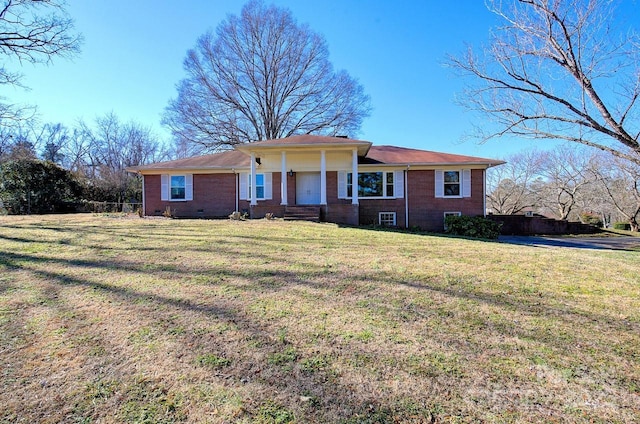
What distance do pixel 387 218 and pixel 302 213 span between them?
483 centimetres

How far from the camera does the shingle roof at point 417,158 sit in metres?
15.6

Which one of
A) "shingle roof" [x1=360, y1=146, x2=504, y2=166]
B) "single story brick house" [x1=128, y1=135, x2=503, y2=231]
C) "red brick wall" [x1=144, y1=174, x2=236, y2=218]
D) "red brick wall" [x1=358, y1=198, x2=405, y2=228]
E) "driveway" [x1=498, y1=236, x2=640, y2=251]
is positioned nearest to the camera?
"driveway" [x1=498, y1=236, x2=640, y2=251]

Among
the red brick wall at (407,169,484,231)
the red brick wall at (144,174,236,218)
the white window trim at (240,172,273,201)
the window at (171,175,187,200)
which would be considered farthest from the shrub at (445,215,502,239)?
the window at (171,175,187,200)

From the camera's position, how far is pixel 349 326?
3.40 metres

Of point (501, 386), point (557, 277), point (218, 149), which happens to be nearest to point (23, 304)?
point (501, 386)

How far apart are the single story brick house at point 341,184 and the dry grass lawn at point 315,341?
10.6 metres

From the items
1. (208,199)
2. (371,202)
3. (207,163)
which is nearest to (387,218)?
(371,202)

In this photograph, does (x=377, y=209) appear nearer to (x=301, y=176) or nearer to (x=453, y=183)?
(x=453, y=183)

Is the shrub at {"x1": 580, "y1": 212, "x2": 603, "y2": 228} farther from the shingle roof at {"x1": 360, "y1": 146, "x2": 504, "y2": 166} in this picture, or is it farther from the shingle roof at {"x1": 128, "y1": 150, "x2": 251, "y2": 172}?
the shingle roof at {"x1": 128, "y1": 150, "x2": 251, "y2": 172}

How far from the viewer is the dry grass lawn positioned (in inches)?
90.0

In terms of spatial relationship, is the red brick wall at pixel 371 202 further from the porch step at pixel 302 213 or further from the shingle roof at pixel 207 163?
the porch step at pixel 302 213

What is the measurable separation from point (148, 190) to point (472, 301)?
56.7ft

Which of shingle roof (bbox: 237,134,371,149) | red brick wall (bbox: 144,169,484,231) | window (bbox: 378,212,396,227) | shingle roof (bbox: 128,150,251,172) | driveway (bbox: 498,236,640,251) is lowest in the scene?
driveway (bbox: 498,236,640,251)

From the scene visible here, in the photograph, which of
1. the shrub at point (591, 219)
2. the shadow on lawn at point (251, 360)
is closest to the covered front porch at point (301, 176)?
the shadow on lawn at point (251, 360)
